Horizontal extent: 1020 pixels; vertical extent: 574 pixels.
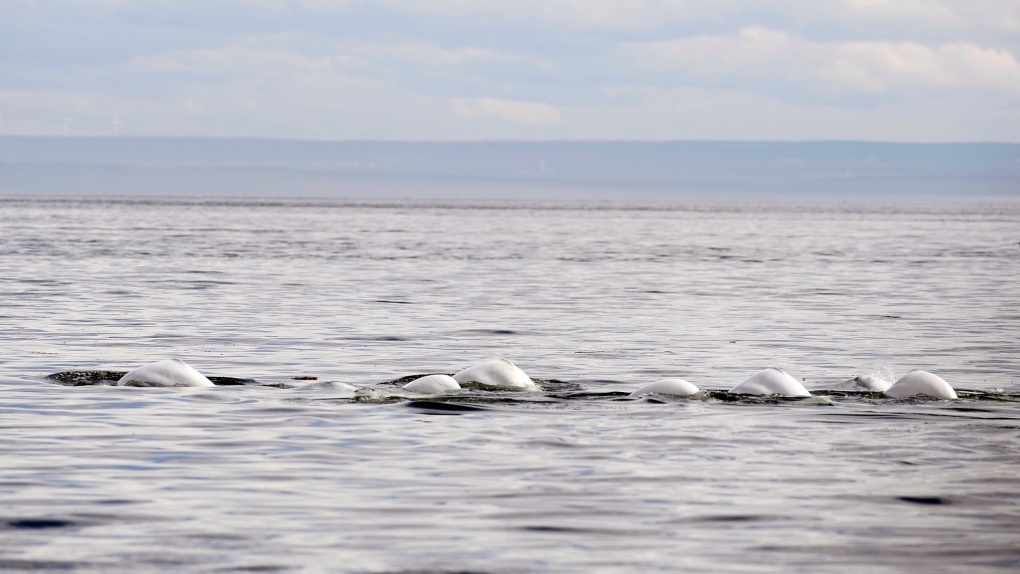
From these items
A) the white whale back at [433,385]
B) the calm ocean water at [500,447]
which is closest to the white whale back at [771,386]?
the calm ocean water at [500,447]

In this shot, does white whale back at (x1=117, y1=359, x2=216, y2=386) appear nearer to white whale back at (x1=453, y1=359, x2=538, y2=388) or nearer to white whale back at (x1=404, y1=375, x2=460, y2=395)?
white whale back at (x1=404, y1=375, x2=460, y2=395)

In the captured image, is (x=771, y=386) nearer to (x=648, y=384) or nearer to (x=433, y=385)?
(x=648, y=384)

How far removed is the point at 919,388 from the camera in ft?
55.1

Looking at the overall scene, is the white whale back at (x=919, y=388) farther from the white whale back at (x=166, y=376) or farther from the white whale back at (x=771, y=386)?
the white whale back at (x=166, y=376)

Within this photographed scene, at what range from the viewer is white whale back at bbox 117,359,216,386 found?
17094 mm

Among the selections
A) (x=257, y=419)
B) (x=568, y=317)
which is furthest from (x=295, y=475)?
(x=568, y=317)

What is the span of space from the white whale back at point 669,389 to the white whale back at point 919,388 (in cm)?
230

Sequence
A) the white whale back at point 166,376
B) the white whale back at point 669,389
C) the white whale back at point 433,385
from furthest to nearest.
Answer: the white whale back at point 166,376
the white whale back at point 433,385
the white whale back at point 669,389

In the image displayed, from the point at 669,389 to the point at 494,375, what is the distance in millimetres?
2100

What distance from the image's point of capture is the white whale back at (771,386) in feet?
54.4

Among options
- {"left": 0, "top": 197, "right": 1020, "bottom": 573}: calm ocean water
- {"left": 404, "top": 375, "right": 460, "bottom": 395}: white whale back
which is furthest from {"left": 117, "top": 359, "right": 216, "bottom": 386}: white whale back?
{"left": 404, "top": 375, "right": 460, "bottom": 395}: white whale back

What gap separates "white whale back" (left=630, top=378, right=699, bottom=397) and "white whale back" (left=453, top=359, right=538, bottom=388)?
1481 mm

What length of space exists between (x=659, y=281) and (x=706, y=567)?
117ft

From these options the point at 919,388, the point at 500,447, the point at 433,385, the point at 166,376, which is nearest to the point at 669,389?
the point at 433,385
